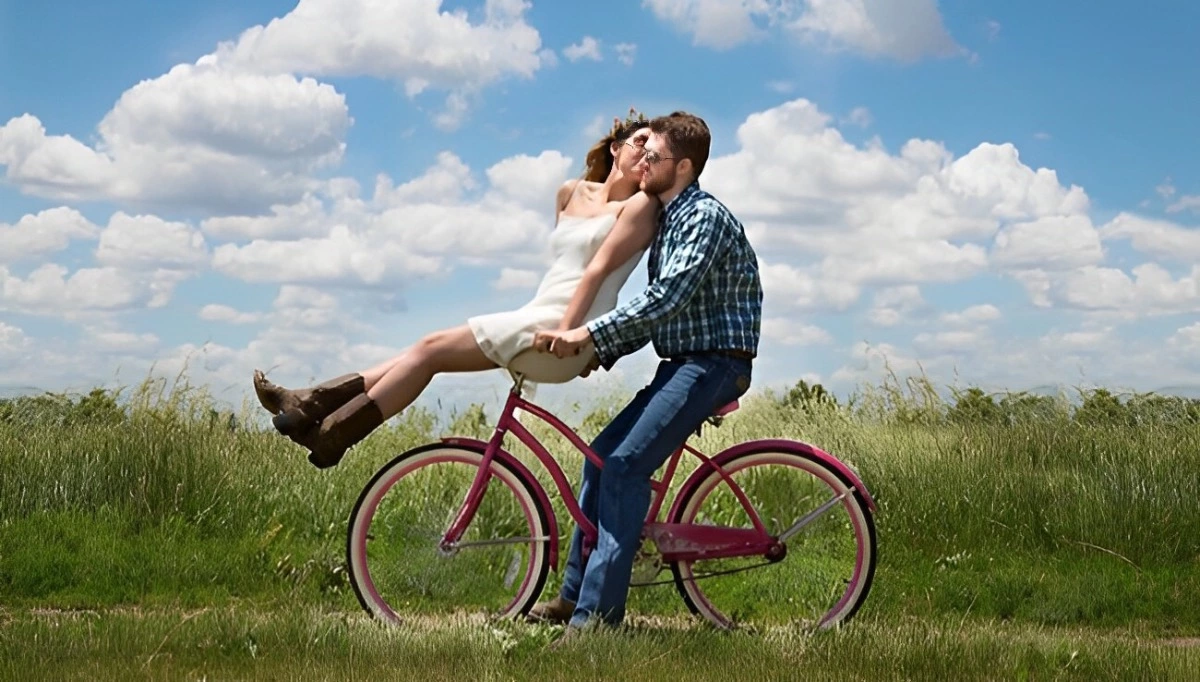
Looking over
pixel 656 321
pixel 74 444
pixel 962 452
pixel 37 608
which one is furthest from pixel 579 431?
pixel 656 321

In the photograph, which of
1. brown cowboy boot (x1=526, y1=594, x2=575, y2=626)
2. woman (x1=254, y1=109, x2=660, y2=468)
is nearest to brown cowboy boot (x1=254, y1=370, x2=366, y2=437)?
woman (x1=254, y1=109, x2=660, y2=468)

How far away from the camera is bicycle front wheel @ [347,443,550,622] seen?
571cm

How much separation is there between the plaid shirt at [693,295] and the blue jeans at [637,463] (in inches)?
4.3

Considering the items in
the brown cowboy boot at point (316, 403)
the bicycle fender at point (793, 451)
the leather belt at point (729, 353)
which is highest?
the leather belt at point (729, 353)

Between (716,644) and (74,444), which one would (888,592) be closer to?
(716,644)

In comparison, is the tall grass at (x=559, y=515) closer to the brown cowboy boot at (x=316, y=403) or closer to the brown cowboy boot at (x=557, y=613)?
the brown cowboy boot at (x=557, y=613)

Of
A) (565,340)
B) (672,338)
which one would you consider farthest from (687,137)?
(565,340)

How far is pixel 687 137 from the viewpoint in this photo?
553 cm

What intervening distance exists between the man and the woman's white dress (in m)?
0.09

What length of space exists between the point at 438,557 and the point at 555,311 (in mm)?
1312

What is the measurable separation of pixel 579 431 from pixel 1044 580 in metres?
4.09

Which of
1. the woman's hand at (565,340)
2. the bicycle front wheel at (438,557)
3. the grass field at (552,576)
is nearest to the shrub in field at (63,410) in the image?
the grass field at (552,576)

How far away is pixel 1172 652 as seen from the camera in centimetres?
546

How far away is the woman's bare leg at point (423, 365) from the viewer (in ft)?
17.7
